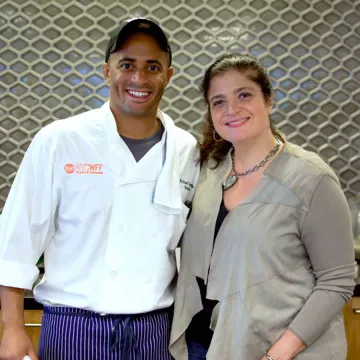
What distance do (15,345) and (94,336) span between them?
0.57 feet

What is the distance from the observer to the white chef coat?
117cm

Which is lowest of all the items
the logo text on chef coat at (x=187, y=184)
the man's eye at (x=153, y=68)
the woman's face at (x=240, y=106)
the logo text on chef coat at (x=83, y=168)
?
the logo text on chef coat at (x=187, y=184)

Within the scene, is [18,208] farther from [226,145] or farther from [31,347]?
[226,145]

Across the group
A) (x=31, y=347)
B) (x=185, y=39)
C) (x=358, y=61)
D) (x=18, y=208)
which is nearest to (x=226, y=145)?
(x=18, y=208)

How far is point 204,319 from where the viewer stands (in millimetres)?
1231

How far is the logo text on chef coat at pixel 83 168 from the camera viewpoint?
1.19 meters

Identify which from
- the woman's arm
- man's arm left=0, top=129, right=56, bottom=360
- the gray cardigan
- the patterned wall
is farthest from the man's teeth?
the patterned wall

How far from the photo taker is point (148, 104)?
126 cm

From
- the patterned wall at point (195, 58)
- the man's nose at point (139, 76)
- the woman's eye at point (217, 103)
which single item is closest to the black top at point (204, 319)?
the woman's eye at point (217, 103)

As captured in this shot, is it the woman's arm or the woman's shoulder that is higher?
the woman's shoulder

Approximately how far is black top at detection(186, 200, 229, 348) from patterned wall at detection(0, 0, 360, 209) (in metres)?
1.07

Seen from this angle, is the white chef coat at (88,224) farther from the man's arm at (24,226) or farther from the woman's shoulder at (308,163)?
the woman's shoulder at (308,163)

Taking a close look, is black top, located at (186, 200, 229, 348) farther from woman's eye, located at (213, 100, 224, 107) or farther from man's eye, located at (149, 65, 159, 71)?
man's eye, located at (149, 65, 159, 71)

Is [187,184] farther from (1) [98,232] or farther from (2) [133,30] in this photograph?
(2) [133,30]
